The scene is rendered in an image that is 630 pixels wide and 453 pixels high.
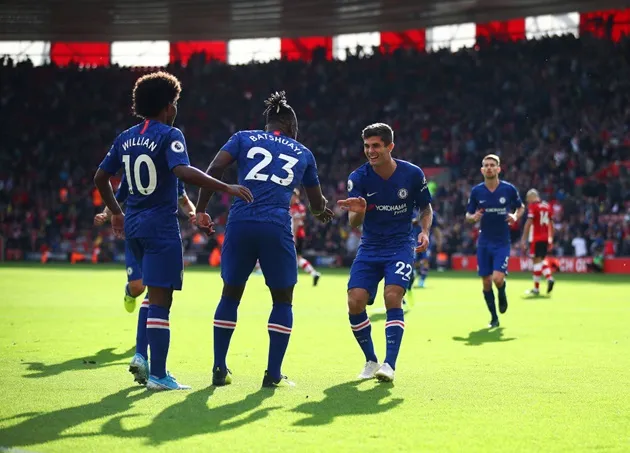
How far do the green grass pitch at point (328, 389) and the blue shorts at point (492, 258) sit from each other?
0.84 meters

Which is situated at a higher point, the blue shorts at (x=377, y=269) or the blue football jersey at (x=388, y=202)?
the blue football jersey at (x=388, y=202)

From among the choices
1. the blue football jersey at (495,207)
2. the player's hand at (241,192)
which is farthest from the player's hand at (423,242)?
the blue football jersey at (495,207)

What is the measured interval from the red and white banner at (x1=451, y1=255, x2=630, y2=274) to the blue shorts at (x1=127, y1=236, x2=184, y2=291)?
26689 mm

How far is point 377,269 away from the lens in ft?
30.7

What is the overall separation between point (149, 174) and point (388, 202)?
2400 millimetres

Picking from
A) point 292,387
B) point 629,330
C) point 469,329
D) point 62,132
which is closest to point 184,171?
point 292,387

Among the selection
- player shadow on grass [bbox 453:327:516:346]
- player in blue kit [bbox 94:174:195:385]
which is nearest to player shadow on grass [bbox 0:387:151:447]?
player in blue kit [bbox 94:174:195:385]

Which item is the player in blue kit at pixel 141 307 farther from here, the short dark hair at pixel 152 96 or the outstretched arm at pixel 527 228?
the outstretched arm at pixel 527 228

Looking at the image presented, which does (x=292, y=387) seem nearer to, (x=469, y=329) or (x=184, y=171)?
(x=184, y=171)

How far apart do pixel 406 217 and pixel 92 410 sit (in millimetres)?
3789

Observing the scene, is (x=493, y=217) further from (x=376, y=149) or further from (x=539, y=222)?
(x=539, y=222)

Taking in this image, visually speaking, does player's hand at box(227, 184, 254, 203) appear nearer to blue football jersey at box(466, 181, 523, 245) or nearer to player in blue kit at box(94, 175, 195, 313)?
player in blue kit at box(94, 175, 195, 313)

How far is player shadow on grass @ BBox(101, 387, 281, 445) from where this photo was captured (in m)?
5.99

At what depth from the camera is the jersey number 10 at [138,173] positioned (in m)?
8.07
